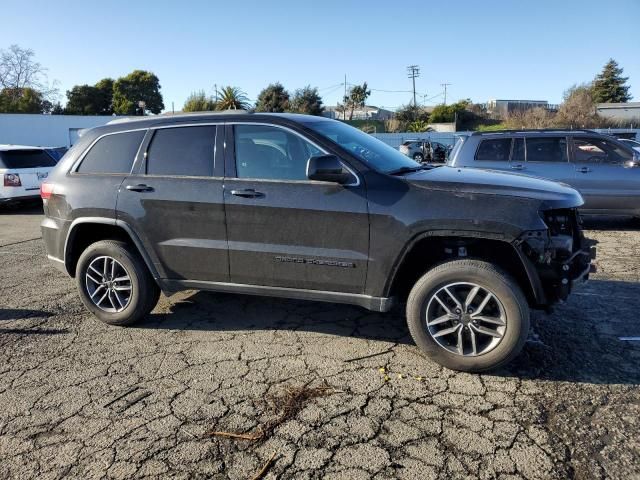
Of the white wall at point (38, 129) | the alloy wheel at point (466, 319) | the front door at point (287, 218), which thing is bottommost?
the alloy wheel at point (466, 319)

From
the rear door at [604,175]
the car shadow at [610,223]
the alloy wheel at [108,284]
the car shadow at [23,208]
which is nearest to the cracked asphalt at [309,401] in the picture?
the alloy wheel at [108,284]

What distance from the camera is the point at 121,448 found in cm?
283

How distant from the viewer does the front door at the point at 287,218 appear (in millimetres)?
3781

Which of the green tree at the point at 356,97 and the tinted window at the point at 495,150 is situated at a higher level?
the green tree at the point at 356,97

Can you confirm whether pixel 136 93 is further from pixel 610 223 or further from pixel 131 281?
pixel 131 281

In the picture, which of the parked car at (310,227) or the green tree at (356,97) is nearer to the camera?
the parked car at (310,227)

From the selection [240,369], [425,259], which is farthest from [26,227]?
[425,259]

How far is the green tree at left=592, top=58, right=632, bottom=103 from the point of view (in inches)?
2495

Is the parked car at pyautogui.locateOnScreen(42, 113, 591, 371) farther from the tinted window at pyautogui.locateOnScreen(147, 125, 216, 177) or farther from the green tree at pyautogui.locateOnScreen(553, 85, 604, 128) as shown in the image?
the green tree at pyautogui.locateOnScreen(553, 85, 604, 128)

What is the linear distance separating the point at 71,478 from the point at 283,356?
1711 millimetres

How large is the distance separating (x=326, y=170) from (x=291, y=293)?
1046 mm

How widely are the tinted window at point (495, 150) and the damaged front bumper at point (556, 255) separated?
535 cm

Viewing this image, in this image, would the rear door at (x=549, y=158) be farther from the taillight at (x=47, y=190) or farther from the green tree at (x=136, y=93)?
the green tree at (x=136, y=93)

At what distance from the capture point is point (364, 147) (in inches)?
166
